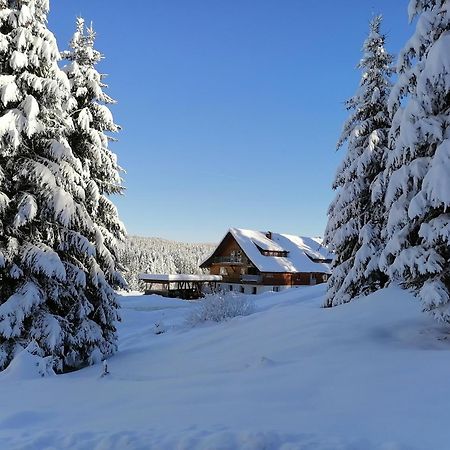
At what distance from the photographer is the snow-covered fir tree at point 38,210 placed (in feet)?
38.6

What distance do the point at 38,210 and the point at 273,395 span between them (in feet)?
31.0

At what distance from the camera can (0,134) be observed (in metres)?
11.5

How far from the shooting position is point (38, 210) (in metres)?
12.5

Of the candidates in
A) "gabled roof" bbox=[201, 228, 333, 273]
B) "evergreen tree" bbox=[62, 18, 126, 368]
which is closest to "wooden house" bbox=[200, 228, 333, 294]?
"gabled roof" bbox=[201, 228, 333, 273]

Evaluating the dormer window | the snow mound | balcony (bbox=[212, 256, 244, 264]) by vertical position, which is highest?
the dormer window

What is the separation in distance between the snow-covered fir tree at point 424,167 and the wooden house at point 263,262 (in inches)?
1478

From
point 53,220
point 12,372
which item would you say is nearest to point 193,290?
point 53,220

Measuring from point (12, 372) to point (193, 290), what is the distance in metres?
42.2

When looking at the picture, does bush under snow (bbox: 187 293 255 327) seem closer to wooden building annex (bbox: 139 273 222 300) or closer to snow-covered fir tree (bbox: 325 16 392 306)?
snow-covered fir tree (bbox: 325 16 392 306)

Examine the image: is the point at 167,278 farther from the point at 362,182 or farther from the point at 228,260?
the point at 362,182

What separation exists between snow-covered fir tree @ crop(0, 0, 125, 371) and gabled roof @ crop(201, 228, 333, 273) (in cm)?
3397

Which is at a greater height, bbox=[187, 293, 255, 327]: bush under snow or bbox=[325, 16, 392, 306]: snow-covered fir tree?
bbox=[325, 16, 392, 306]: snow-covered fir tree

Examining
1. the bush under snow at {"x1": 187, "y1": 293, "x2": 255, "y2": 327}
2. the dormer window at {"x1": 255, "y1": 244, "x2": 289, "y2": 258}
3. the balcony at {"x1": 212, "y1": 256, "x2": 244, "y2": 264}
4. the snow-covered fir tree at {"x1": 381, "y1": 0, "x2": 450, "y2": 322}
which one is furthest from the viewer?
the balcony at {"x1": 212, "y1": 256, "x2": 244, "y2": 264}

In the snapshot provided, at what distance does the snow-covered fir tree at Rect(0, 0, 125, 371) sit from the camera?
11758 millimetres
